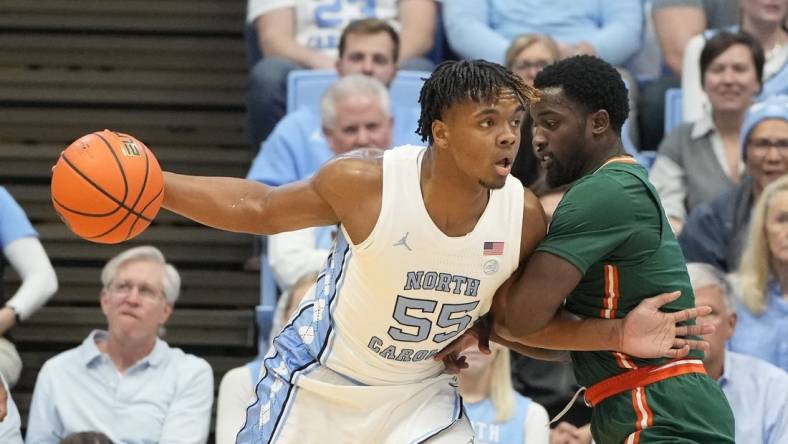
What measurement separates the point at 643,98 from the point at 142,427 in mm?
3248

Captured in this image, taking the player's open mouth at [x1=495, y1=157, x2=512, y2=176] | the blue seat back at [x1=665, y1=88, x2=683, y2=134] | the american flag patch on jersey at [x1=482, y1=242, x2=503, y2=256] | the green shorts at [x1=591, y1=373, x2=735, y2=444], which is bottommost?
the green shorts at [x1=591, y1=373, x2=735, y2=444]

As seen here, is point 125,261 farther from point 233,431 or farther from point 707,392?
point 707,392

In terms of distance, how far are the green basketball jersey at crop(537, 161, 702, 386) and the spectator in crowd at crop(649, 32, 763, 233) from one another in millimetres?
2660

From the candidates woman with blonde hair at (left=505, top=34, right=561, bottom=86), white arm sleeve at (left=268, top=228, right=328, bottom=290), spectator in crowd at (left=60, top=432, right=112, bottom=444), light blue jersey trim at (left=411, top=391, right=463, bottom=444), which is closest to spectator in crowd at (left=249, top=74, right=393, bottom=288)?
white arm sleeve at (left=268, top=228, right=328, bottom=290)

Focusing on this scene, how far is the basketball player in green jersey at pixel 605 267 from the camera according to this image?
371 centimetres

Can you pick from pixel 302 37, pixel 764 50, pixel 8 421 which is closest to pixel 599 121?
pixel 8 421

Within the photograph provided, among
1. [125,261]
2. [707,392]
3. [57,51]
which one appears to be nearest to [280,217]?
[707,392]

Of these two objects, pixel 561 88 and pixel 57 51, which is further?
pixel 57 51

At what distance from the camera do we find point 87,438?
520cm

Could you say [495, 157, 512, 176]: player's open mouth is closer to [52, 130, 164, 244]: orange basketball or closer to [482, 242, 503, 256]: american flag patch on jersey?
[482, 242, 503, 256]: american flag patch on jersey

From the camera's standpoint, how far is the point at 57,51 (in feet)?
25.4

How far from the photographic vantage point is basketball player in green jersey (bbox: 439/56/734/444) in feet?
12.2

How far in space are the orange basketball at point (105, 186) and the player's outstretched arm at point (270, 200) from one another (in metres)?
0.11

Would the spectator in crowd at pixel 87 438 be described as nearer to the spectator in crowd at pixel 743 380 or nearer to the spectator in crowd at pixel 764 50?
the spectator in crowd at pixel 743 380
